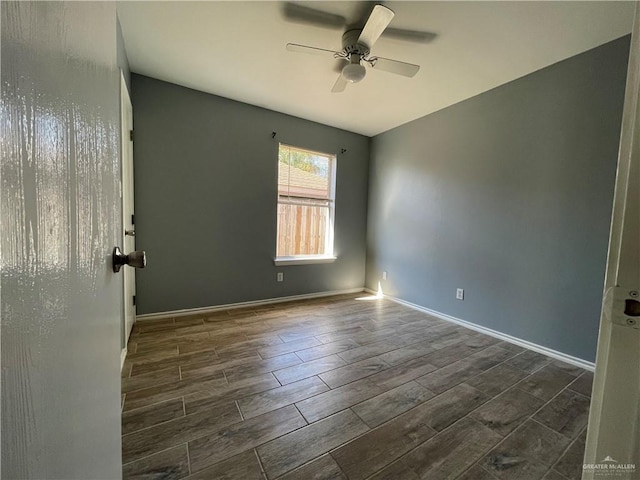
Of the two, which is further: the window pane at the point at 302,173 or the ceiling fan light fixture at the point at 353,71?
the window pane at the point at 302,173

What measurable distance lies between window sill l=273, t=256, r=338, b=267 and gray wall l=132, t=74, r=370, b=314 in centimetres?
8

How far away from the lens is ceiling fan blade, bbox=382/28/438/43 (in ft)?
6.14

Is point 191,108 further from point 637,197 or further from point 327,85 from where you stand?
point 637,197

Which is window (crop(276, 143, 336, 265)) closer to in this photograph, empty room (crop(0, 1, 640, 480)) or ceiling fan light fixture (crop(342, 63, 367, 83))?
empty room (crop(0, 1, 640, 480))

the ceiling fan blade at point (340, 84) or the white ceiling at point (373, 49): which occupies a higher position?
the white ceiling at point (373, 49)

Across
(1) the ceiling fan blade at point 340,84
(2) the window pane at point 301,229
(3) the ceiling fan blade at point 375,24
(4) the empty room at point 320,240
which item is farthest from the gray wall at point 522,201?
(3) the ceiling fan blade at point 375,24

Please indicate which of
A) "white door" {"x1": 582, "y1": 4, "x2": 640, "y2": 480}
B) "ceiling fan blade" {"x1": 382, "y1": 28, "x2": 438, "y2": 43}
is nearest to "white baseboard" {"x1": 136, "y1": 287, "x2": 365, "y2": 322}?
"ceiling fan blade" {"x1": 382, "y1": 28, "x2": 438, "y2": 43}

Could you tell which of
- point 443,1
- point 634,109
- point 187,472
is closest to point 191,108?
point 443,1

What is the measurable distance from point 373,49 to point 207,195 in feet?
7.11

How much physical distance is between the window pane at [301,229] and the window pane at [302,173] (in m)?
0.20

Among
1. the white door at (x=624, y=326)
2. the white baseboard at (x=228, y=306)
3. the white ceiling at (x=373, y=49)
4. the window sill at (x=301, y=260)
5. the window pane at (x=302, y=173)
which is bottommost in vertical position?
the white baseboard at (x=228, y=306)

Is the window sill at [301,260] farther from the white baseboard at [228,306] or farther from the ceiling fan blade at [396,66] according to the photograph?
the ceiling fan blade at [396,66]

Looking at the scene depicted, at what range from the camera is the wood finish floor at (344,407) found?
3.78ft

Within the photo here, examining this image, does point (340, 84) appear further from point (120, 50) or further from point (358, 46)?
point (120, 50)
